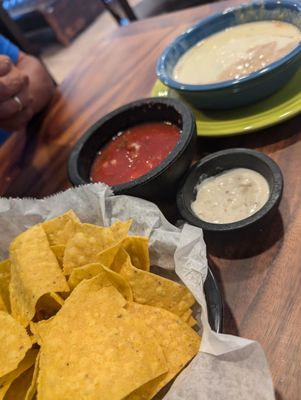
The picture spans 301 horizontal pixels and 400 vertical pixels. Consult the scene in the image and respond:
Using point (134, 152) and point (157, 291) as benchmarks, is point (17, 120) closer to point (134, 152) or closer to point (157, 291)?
point (134, 152)

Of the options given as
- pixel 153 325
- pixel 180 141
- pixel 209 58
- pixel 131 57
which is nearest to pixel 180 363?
pixel 153 325

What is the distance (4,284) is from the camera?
921 mm

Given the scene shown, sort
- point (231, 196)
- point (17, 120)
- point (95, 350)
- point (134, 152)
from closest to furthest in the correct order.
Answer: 1. point (95, 350)
2. point (231, 196)
3. point (134, 152)
4. point (17, 120)

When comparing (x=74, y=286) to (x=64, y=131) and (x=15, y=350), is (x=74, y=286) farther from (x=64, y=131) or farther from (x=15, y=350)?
(x=64, y=131)

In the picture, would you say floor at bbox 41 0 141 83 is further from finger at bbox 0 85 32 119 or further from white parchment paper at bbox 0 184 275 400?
white parchment paper at bbox 0 184 275 400

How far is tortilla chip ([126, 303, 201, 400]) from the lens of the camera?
28.0 inches

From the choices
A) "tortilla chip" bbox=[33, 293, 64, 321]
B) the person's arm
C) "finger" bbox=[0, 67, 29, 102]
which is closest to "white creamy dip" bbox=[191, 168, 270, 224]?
"tortilla chip" bbox=[33, 293, 64, 321]

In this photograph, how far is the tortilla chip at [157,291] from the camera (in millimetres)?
782

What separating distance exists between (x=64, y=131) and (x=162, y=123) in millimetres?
517

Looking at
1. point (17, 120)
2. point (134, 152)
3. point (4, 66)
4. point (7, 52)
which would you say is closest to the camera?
point (134, 152)

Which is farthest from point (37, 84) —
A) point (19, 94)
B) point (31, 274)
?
point (31, 274)

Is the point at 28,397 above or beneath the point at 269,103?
above

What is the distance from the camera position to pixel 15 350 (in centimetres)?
76

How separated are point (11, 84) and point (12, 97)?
0.17ft
